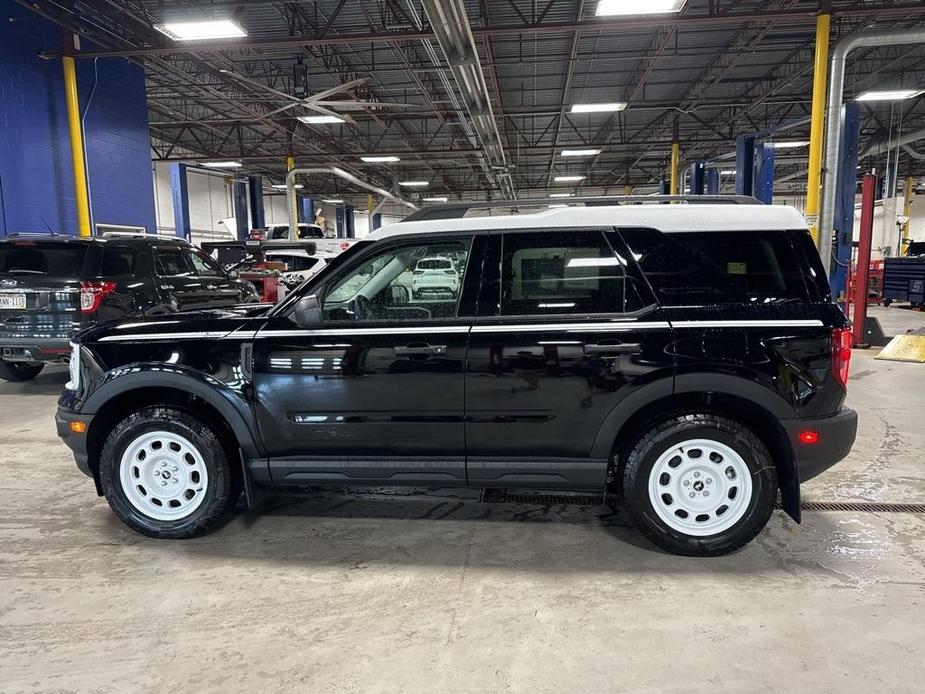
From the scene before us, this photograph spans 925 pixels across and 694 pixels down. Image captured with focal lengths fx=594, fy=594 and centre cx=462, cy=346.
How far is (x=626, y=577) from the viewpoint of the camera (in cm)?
285

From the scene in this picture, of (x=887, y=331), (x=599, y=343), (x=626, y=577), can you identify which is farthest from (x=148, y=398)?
(x=887, y=331)

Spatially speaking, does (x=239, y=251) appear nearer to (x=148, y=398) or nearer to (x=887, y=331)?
(x=148, y=398)

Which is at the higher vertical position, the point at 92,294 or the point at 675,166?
the point at 675,166

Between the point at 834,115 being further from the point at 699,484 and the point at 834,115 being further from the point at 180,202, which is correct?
the point at 180,202

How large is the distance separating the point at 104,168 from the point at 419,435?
12.3 m

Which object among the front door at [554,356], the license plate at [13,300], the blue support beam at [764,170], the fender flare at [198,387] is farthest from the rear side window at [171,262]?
the blue support beam at [764,170]

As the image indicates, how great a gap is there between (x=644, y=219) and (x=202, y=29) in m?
9.25

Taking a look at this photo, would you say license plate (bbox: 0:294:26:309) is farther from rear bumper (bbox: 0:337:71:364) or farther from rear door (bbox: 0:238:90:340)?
rear bumper (bbox: 0:337:71:364)

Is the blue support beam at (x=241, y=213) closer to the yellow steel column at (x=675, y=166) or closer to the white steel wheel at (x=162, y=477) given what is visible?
the yellow steel column at (x=675, y=166)

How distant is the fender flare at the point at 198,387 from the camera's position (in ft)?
10.1

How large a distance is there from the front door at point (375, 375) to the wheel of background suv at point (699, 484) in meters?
0.93

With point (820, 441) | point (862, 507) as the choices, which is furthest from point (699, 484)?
point (862, 507)

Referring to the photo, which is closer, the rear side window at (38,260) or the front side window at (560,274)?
the front side window at (560,274)

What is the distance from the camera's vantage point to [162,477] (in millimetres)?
3273
